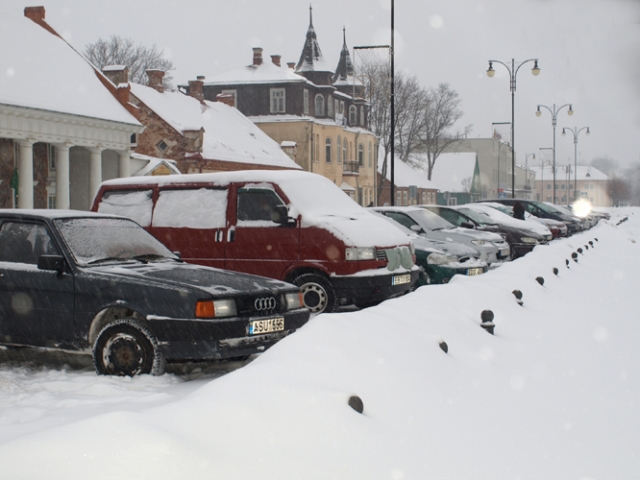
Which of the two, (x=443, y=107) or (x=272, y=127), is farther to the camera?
(x=443, y=107)

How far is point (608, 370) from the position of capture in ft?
25.8

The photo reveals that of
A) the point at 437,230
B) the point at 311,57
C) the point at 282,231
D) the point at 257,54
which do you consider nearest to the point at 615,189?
the point at 311,57

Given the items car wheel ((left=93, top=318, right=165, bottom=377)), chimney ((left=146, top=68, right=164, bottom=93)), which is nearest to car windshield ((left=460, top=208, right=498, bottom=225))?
car wheel ((left=93, top=318, right=165, bottom=377))

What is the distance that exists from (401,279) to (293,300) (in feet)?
12.1

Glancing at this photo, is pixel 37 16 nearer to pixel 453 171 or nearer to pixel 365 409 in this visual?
pixel 365 409

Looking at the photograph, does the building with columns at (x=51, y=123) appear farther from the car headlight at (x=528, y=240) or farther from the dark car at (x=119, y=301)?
the dark car at (x=119, y=301)

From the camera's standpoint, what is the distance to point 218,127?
1909 inches

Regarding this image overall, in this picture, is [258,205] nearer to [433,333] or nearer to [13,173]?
[433,333]

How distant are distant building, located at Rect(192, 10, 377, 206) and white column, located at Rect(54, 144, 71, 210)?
22591 mm

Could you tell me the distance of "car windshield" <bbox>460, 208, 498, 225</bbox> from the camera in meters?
21.8

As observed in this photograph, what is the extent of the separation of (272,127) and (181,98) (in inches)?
426

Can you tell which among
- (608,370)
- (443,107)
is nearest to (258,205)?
(608,370)

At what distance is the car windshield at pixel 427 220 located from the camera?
16.3m

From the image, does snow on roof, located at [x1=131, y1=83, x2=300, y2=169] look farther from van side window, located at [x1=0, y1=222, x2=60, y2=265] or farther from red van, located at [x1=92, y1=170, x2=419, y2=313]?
van side window, located at [x1=0, y1=222, x2=60, y2=265]
